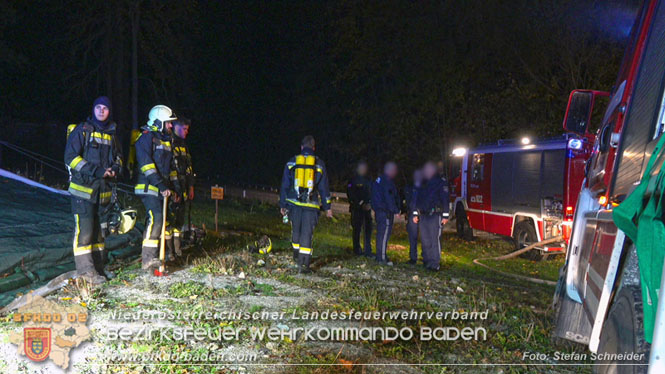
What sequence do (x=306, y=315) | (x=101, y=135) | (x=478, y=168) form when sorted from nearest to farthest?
(x=306, y=315) < (x=101, y=135) < (x=478, y=168)

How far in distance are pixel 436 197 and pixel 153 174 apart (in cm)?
473

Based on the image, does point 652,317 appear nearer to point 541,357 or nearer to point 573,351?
point 541,357

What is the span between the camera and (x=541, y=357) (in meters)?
4.57

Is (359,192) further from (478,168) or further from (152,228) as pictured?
(478,168)

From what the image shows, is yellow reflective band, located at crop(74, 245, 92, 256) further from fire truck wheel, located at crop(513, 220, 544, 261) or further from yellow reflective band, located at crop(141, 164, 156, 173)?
fire truck wheel, located at crop(513, 220, 544, 261)

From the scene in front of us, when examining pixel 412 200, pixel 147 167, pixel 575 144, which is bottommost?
pixel 412 200

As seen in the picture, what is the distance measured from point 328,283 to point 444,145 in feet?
66.0

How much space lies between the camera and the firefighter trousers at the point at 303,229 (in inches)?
306

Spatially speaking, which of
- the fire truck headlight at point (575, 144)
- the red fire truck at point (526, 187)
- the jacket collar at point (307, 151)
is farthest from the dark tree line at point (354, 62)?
the jacket collar at point (307, 151)

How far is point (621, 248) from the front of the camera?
276 cm

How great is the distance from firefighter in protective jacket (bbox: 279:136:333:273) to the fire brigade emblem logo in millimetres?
3822

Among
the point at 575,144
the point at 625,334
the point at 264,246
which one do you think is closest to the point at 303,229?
the point at 264,246

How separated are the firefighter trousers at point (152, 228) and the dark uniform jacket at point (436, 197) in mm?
4491

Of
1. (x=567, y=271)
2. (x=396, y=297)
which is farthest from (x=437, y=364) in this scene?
(x=396, y=297)
